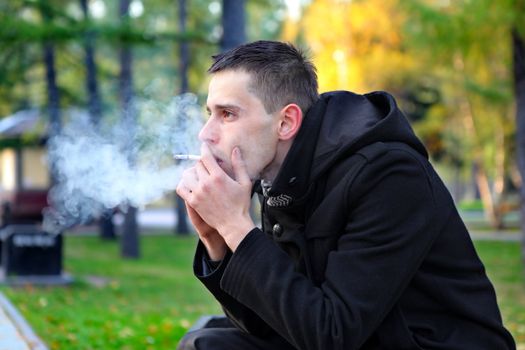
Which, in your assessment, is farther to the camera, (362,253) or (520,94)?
(520,94)

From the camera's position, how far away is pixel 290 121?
2375 mm

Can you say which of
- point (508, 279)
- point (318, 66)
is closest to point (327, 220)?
point (508, 279)

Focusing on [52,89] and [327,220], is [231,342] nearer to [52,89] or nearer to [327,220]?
[327,220]

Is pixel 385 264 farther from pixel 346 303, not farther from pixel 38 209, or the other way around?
pixel 38 209

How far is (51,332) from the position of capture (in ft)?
19.9

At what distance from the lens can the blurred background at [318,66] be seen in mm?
10680

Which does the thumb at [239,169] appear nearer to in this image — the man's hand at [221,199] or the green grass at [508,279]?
the man's hand at [221,199]

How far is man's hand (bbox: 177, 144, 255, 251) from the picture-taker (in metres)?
2.25

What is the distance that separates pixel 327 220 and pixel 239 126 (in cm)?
39

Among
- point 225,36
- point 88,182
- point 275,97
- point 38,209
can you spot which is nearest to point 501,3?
point 225,36

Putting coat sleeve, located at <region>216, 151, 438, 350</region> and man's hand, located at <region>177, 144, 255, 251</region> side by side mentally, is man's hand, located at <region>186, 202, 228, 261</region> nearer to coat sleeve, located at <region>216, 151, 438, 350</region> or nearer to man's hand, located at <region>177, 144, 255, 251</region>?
man's hand, located at <region>177, 144, 255, 251</region>

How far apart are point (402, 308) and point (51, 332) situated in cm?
439

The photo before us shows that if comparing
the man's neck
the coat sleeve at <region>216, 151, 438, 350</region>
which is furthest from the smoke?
the coat sleeve at <region>216, 151, 438, 350</region>

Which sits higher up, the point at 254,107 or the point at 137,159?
the point at 254,107
